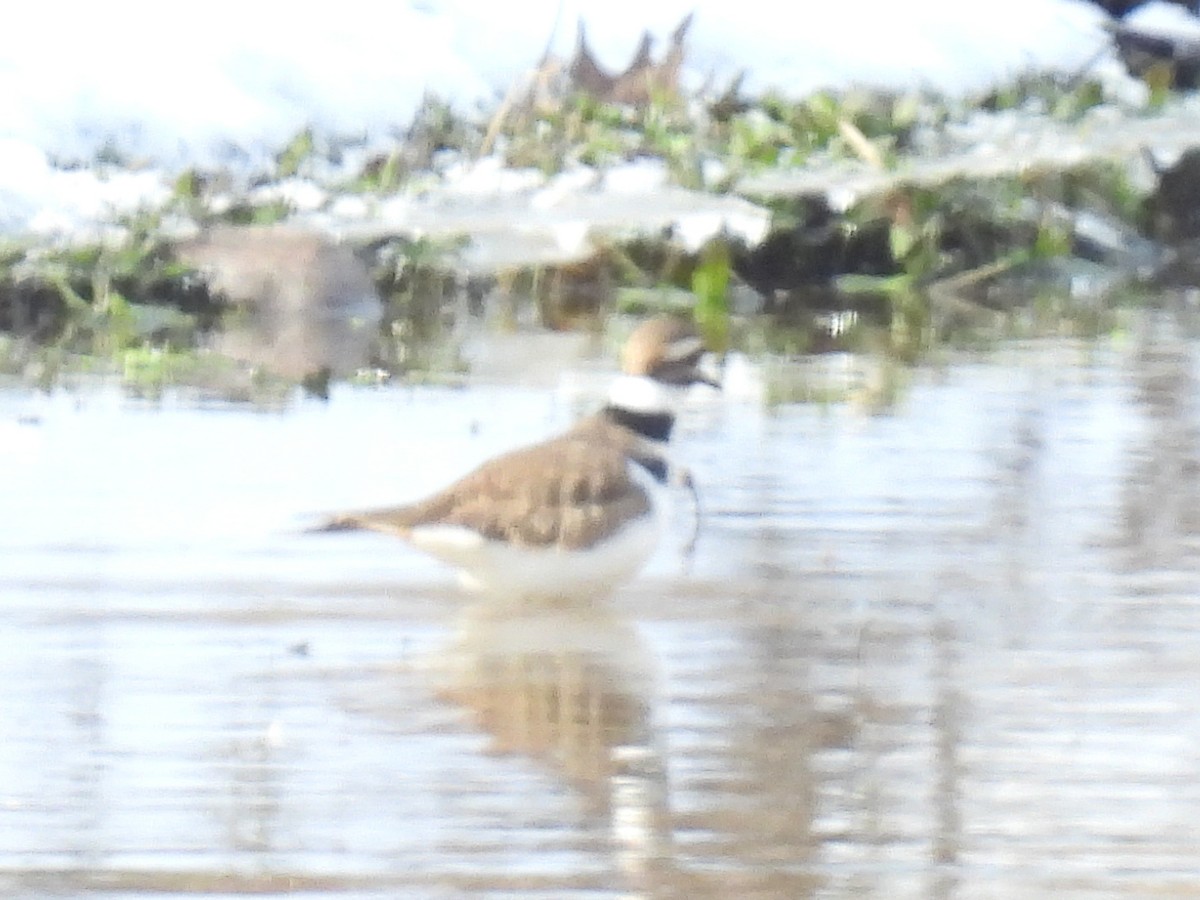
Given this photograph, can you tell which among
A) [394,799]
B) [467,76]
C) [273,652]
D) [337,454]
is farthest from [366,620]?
[467,76]

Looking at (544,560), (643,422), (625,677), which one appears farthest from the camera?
(643,422)

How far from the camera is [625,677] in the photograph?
5.65 meters

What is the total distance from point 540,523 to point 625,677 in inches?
28.5

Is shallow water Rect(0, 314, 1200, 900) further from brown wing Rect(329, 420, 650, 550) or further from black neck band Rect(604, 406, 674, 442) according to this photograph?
black neck band Rect(604, 406, 674, 442)

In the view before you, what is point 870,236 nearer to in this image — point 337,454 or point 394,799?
point 337,454

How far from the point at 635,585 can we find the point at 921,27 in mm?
12439

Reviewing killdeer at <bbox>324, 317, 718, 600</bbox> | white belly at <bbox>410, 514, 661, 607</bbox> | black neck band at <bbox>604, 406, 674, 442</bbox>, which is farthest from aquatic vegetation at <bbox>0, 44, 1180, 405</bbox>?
white belly at <bbox>410, 514, 661, 607</bbox>

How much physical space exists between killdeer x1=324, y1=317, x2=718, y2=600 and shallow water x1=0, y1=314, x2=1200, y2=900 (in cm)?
10

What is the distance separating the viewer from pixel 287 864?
14.3 ft

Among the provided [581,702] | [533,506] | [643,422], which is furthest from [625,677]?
[643,422]

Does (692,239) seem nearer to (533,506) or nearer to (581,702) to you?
(533,506)

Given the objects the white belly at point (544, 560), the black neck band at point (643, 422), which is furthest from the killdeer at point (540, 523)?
the black neck band at point (643, 422)

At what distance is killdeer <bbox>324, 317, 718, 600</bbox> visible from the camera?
6.23m

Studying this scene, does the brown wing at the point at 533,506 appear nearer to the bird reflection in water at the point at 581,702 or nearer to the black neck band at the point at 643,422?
the bird reflection in water at the point at 581,702
